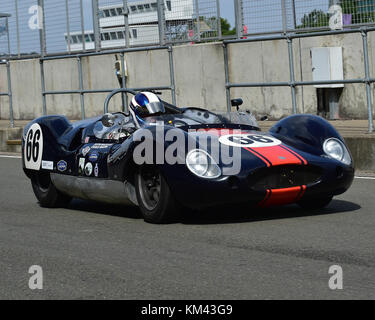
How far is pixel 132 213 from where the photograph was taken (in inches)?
311

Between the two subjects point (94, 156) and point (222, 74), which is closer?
point (94, 156)

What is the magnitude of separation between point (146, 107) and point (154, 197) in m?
1.24

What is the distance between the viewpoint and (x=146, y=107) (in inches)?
316

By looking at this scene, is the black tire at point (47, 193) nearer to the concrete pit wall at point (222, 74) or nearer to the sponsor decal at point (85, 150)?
the sponsor decal at point (85, 150)

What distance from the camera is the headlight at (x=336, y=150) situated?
7207 mm

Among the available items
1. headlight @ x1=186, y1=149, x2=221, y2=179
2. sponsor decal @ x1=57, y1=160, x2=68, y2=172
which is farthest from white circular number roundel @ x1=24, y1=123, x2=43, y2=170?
headlight @ x1=186, y1=149, x2=221, y2=179

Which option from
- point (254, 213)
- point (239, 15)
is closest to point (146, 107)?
point (254, 213)

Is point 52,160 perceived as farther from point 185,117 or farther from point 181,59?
point 181,59

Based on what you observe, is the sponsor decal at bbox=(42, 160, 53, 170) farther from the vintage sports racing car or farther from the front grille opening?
the front grille opening

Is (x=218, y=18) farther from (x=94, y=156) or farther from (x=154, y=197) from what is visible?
(x=154, y=197)

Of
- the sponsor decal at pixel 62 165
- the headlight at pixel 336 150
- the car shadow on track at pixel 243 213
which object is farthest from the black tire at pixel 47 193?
the headlight at pixel 336 150

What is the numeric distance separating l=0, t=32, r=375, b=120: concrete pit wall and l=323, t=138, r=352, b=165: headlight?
7282 mm

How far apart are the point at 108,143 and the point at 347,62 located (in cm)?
797
